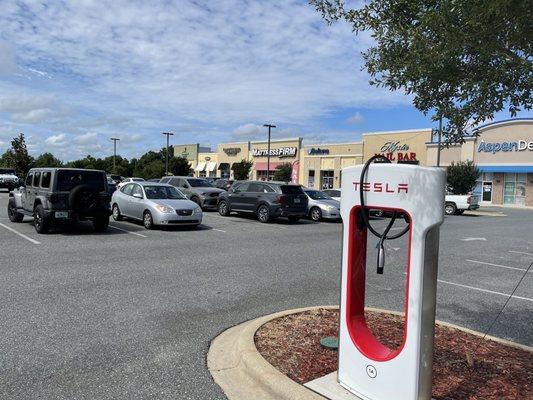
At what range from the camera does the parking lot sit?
13.2 feet

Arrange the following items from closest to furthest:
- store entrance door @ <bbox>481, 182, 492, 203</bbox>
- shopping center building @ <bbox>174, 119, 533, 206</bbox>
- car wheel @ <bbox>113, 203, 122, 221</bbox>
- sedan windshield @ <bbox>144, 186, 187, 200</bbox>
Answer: sedan windshield @ <bbox>144, 186, 187, 200</bbox> → car wheel @ <bbox>113, 203, 122, 221</bbox> → shopping center building @ <bbox>174, 119, 533, 206</bbox> → store entrance door @ <bbox>481, 182, 492, 203</bbox>

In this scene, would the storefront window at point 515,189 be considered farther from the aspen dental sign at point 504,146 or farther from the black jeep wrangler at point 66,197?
the black jeep wrangler at point 66,197

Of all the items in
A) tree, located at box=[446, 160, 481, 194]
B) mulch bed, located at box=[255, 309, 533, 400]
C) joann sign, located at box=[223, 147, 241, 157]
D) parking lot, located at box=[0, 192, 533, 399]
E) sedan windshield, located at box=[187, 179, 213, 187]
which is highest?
joann sign, located at box=[223, 147, 241, 157]

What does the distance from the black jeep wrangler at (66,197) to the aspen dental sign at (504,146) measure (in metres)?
38.1

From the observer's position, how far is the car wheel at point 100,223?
13.4 meters

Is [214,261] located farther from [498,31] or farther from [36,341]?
[498,31]

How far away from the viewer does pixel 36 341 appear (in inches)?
184

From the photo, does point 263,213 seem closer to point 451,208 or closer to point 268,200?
point 268,200

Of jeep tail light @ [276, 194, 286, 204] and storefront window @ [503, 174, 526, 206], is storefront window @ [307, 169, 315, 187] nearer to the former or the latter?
storefront window @ [503, 174, 526, 206]

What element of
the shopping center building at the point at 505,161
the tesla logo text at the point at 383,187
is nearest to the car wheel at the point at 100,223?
the tesla logo text at the point at 383,187

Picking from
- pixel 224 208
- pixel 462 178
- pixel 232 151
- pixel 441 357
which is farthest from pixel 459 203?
pixel 232 151

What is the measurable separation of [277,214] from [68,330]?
13.2 meters

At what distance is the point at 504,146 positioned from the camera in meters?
41.8

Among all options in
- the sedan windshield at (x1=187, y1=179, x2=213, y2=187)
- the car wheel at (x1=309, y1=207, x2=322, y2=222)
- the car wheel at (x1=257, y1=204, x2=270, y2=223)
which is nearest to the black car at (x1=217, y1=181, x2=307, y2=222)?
the car wheel at (x1=257, y1=204, x2=270, y2=223)
